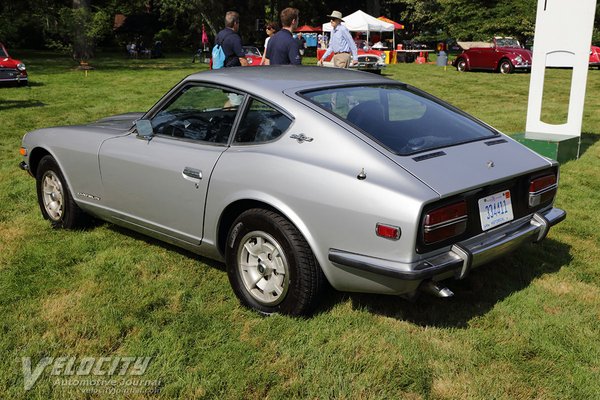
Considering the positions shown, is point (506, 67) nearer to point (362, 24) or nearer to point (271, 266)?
point (362, 24)

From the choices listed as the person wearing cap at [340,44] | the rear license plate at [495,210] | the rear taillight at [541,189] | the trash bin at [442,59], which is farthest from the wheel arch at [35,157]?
the trash bin at [442,59]

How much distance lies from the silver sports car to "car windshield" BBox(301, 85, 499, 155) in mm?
13

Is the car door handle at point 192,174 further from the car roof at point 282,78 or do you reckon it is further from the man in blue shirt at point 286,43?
the man in blue shirt at point 286,43

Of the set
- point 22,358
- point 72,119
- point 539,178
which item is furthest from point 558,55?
point 72,119

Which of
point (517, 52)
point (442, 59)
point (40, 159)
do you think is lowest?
point (442, 59)

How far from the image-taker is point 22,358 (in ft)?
10.2

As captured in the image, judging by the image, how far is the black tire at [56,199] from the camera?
4.87 meters

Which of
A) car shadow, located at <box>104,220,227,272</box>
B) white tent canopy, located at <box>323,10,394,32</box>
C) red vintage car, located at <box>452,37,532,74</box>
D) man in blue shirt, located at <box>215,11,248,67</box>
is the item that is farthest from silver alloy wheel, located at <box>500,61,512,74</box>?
car shadow, located at <box>104,220,227,272</box>

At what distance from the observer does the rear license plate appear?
10.7 feet

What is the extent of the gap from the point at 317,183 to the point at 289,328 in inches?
33.2

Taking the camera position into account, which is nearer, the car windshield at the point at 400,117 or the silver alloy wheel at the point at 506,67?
the car windshield at the point at 400,117

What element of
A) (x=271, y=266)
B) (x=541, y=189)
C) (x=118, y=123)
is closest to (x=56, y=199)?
(x=118, y=123)

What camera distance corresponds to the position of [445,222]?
119 inches

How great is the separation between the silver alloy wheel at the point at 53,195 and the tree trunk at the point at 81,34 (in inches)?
822
